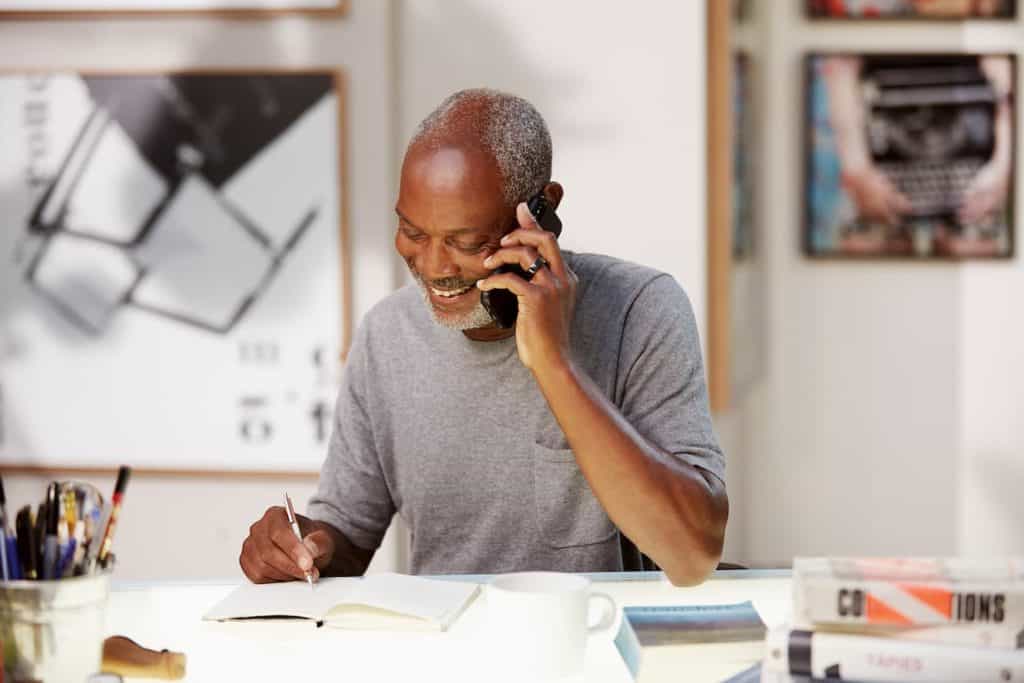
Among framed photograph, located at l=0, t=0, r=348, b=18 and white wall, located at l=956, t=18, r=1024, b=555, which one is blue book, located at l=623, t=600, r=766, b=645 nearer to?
framed photograph, located at l=0, t=0, r=348, b=18

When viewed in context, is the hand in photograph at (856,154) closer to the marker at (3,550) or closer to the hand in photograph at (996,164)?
the hand in photograph at (996,164)

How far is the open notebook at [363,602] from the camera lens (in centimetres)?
123

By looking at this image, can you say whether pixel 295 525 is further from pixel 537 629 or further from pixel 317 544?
pixel 537 629

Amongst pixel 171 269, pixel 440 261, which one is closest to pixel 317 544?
pixel 440 261

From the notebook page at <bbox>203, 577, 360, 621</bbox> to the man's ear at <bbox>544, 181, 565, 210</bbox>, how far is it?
1.94 feet

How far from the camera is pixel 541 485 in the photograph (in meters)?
1.61

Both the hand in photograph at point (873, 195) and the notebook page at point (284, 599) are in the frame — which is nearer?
the notebook page at point (284, 599)

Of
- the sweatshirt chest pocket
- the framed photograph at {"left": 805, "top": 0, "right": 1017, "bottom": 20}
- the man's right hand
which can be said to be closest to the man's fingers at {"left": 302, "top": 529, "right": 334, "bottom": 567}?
the man's right hand

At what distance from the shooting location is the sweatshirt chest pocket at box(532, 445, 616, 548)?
1.60m

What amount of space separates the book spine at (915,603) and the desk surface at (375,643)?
Answer: 68mm

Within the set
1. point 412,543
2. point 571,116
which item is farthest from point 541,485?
point 571,116

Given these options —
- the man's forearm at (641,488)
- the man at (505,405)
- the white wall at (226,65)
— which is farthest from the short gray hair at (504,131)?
the white wall at (226,65)

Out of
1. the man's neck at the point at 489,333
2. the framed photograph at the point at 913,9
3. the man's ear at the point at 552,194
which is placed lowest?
the man's neck at the point at 489,333

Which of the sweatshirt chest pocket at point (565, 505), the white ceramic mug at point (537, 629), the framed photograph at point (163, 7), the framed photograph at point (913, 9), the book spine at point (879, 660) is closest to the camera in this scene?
the book spine at point (879, 660)
